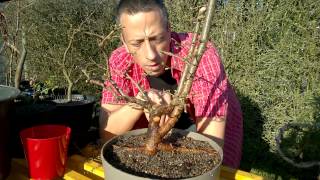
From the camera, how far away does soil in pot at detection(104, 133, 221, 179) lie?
90cm

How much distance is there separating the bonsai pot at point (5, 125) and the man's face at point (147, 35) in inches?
18.8

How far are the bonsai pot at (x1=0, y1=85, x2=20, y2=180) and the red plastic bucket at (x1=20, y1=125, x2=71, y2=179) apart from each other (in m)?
0.06

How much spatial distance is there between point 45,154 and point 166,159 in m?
0.41

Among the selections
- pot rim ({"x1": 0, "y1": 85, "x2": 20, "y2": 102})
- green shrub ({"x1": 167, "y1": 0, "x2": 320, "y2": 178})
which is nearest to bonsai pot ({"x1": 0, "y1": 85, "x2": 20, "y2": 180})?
pot rim ({"x1": 0, "y1": 85, "x2": 20, "y2": 102})

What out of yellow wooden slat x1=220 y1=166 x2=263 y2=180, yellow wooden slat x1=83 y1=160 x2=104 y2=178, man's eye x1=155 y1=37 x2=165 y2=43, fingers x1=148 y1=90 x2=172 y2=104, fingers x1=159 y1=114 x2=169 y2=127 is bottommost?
yellow wooden slat x1=83 y1=160 x2=104 y2=178

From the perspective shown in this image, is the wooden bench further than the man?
No

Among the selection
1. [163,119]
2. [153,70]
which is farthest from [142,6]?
[163,119]

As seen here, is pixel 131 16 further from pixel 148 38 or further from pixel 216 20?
pixel 216 20

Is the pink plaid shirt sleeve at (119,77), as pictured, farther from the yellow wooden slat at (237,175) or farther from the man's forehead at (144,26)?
the yellow wooden slat at (237,175)

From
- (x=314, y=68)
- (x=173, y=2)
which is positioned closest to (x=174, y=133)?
(x=314, y=68)

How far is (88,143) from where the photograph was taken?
1455 millimetres

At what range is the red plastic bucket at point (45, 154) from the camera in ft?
3.64

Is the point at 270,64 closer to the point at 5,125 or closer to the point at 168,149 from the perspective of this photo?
the point at 168,149

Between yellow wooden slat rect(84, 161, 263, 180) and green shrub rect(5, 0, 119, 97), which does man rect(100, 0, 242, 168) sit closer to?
yellow wooden slat rect(84, 161, 263, 180)
